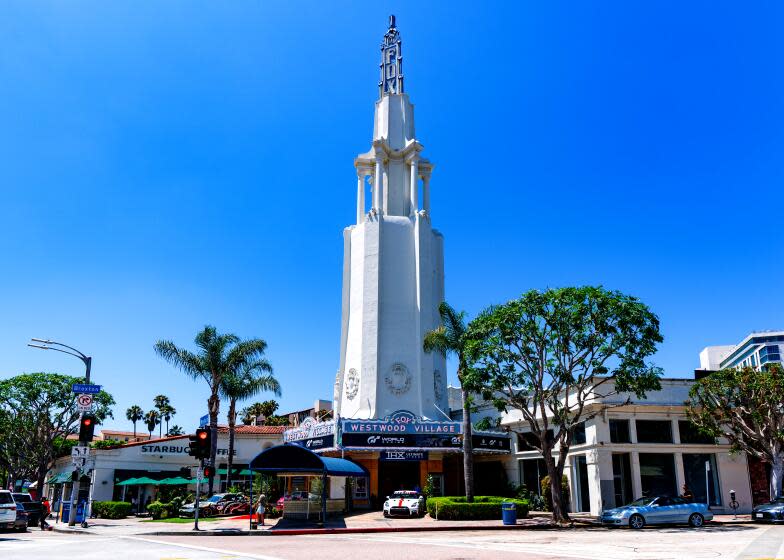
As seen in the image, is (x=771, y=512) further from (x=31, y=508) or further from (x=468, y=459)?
(x=31, y=508)

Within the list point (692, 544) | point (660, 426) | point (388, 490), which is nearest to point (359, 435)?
point (388, 490)

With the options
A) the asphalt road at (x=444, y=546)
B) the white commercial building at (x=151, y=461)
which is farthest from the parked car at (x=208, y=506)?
the white commercial building at (x=151, y=461)

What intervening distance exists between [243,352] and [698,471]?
97.8ft

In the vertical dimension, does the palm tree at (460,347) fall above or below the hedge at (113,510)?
above

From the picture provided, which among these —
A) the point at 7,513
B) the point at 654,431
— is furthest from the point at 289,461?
the point at 654,431

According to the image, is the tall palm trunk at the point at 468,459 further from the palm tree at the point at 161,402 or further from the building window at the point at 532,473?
the palm tree at the point at 161,402

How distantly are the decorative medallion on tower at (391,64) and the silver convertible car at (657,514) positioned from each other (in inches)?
1580

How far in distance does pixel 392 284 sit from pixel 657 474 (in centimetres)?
2248

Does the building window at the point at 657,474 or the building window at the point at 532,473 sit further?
the building window at the point at 532,473

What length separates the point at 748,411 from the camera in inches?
1280

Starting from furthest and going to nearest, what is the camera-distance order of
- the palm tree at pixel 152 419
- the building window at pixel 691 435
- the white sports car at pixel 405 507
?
the palm tree at pixel 152 419 → the building window at pixel 691 435 → the white sports car at pixel 405 507

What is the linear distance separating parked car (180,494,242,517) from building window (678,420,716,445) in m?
25.9

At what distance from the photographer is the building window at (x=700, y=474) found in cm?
3619

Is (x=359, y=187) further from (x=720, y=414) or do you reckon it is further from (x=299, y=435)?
(x=720, y=414)
